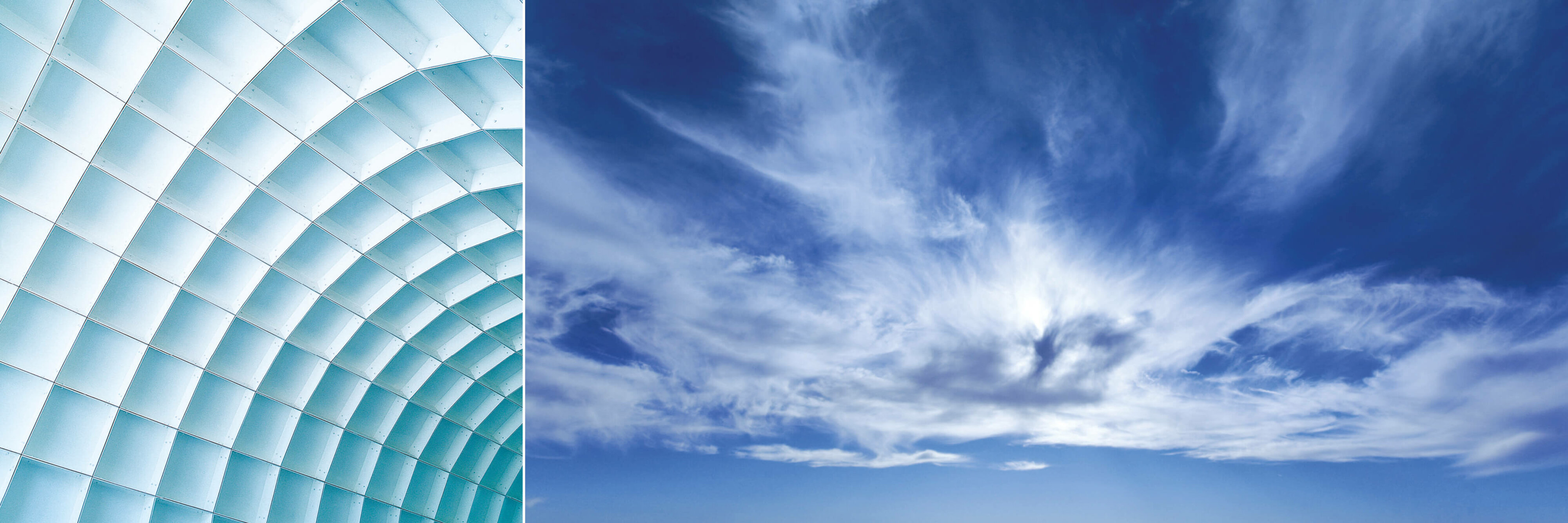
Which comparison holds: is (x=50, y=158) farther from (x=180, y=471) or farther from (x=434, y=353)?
(x=434, y=353)

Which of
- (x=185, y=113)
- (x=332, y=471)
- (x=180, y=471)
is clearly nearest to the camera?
(x=185, y=113)

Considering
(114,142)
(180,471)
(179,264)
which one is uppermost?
(114,142)

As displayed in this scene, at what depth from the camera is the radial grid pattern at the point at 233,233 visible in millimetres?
20188

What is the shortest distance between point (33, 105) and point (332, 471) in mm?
23286

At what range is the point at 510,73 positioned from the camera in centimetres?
2083

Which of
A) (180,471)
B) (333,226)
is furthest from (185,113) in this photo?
(180,471)

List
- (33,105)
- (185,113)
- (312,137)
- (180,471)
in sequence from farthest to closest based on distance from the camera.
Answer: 1. (180,471)
2. (312,137)
3. (185,113)
4. (33,105)

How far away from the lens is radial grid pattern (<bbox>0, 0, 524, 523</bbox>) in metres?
20.2

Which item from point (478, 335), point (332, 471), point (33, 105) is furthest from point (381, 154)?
point (332, 471)

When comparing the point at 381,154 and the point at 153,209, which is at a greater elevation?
the point at 381,154

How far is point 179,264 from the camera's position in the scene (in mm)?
25438

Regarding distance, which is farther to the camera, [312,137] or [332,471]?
[332,471]

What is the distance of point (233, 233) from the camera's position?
25.8 meters

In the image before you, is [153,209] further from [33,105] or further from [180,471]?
[180,471]
